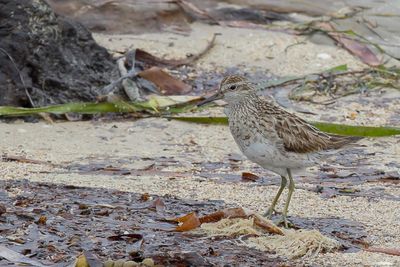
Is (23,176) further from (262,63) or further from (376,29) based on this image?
(376,29)

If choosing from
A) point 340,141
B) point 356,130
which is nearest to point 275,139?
point 340,141

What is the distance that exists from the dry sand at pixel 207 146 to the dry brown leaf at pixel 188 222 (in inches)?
29.7

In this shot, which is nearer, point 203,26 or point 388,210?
point 388,210

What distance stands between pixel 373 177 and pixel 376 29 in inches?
165

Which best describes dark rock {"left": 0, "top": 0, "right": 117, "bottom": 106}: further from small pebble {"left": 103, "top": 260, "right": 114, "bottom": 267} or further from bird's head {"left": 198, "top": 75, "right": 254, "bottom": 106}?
small pebble {"left": 103, "top": 260, "right": 114, "bottom": 267}

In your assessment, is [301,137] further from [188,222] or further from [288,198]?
[188,222]

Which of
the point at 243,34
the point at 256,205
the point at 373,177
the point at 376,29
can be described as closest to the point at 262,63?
the point at 243,34

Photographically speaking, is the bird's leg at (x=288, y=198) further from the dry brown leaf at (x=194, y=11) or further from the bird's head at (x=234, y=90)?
A: the dry brown leaf at (x=194, y=11)

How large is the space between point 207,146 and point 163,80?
5.34 ft

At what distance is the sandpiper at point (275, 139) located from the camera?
7160 millimetres

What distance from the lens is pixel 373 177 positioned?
26.6 ft

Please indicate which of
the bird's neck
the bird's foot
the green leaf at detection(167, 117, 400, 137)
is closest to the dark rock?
the green leaf at detection(167, 117, 400, 137)

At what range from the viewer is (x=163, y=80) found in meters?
10.4

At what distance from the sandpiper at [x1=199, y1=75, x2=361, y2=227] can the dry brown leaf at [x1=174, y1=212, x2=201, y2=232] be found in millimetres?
751
